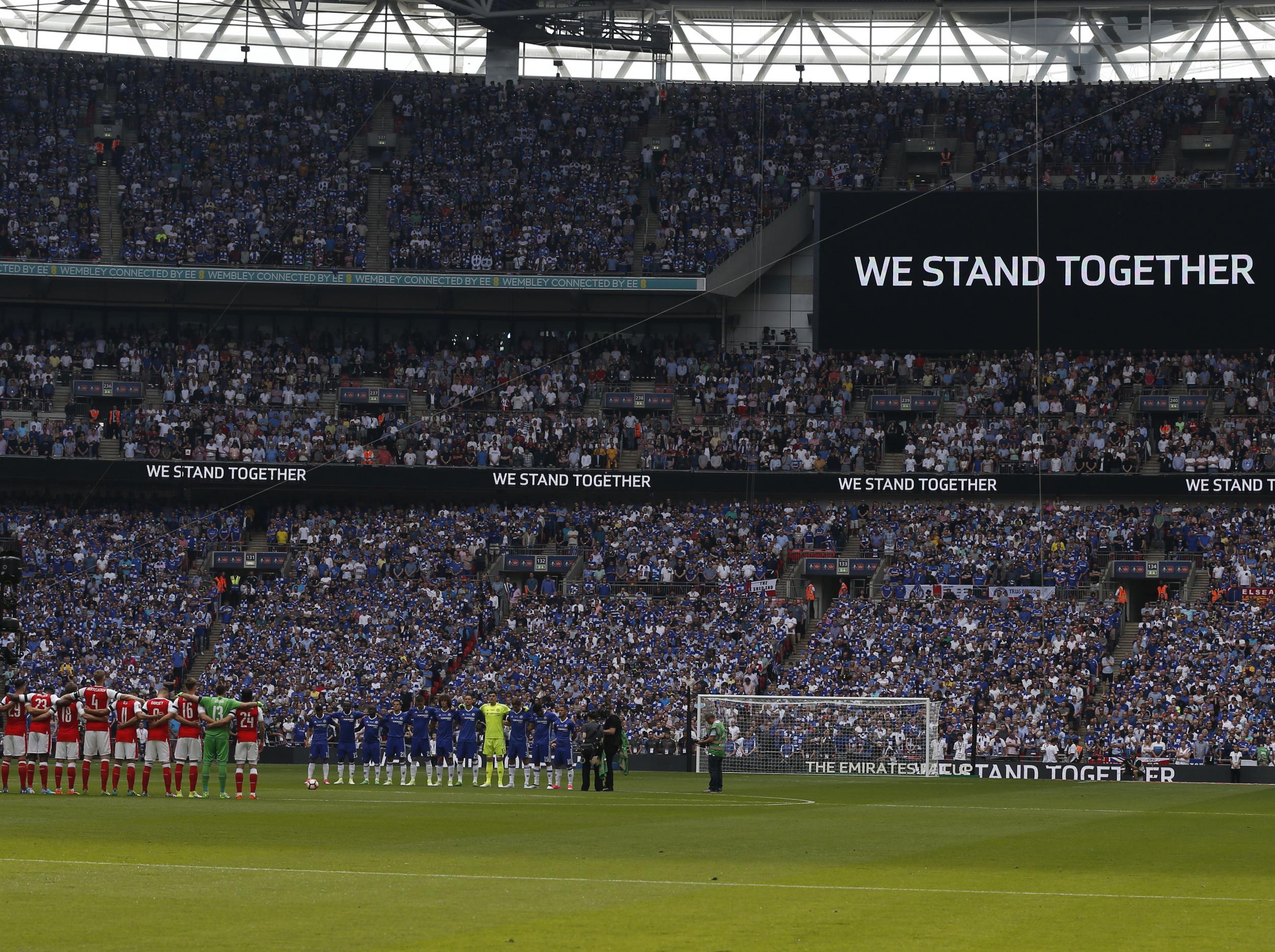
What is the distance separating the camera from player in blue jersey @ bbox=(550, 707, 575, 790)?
111 feet

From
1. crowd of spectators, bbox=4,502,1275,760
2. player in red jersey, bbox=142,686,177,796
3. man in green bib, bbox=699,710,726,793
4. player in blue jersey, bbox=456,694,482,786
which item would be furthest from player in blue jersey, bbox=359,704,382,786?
crowd of spectators, bbox=4,502,1275,760

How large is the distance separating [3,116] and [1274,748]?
166ft

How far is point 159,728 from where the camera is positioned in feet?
89.7

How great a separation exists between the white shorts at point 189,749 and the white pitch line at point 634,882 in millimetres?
10714

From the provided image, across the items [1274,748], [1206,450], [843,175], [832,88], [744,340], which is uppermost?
[832,88]

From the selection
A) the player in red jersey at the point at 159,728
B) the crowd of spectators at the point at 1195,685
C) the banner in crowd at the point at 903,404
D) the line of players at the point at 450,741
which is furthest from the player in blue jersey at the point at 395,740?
the banner in crowd at the point at 903,404

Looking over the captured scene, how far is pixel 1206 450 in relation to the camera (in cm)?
5812

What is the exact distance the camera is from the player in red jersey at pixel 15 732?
2730cm

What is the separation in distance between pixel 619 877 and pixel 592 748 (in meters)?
16.8

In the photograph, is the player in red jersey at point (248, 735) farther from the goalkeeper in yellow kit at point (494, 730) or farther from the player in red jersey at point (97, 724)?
the goalkeeper in yellow kit at point (494, 730)

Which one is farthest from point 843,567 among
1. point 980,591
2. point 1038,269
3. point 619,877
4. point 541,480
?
point 619,877

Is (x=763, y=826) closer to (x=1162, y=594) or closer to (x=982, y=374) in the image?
(x=1162, y=594)

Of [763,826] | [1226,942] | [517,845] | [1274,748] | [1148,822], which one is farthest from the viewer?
[1274,748]

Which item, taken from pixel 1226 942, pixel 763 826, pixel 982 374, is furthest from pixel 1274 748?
pixel 1226 942
